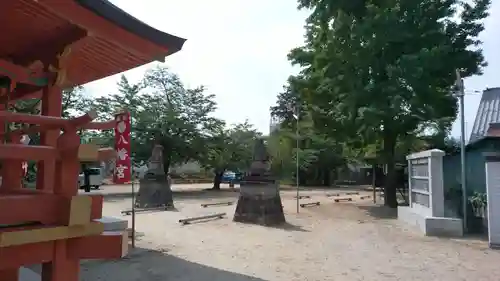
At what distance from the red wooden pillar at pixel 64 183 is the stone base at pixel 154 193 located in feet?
52.8

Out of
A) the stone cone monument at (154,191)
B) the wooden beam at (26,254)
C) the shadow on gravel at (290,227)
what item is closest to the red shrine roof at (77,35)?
the wooden beam at (26,254)

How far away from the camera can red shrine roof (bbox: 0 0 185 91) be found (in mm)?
3684

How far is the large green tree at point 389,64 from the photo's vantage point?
50.7 feet

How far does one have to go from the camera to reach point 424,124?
710 inches

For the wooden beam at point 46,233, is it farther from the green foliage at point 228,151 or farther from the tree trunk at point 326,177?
the tree trunk at point 326,177

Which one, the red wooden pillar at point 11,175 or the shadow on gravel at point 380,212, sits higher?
the red wooden pillar at point 11,175

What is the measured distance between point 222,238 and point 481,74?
13831 millimetres

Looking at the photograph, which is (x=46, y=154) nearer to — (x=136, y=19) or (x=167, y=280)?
(x=136, y=19)

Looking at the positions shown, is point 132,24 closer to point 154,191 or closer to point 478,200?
point 478,200

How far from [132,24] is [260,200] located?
35.1 ft

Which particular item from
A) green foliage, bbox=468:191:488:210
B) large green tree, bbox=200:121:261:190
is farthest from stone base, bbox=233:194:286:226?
large green tree, bbox=200:121:261:190

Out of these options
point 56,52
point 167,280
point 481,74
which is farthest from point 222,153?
point 56,52

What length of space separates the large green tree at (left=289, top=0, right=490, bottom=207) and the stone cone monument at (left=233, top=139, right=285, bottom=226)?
14.8ft

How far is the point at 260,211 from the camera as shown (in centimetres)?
1401
